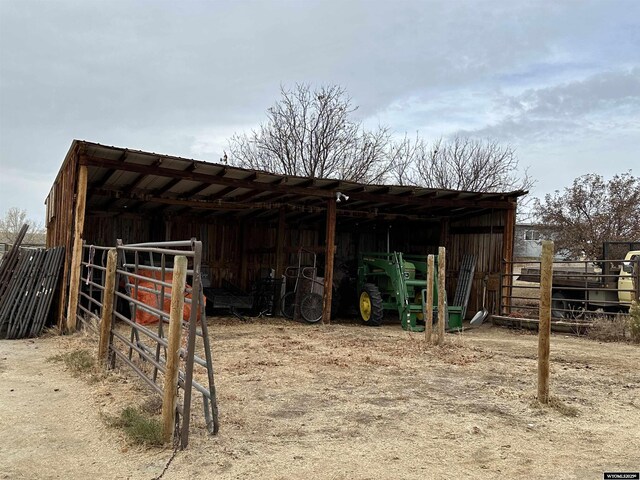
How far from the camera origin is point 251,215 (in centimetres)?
1484

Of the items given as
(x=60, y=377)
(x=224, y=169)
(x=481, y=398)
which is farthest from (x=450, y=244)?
(x=60, y=377)

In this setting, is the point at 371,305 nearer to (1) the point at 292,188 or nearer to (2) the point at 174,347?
(1) the point at 292,188

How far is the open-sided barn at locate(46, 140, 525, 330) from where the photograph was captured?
961 centimetres

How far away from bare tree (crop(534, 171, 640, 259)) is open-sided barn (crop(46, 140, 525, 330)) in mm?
7334

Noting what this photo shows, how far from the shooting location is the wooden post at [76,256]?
9078mm

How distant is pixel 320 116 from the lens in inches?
1030

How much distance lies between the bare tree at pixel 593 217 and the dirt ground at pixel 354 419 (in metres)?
13.2

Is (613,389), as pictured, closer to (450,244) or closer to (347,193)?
(347,193)

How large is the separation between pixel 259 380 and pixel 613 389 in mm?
3948

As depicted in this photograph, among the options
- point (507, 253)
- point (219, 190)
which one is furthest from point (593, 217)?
point (219, 190)

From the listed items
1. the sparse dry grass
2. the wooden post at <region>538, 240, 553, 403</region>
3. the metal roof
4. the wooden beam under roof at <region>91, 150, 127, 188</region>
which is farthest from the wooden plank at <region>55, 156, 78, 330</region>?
the wooden post at <region>538, 240, 553, 403</region>

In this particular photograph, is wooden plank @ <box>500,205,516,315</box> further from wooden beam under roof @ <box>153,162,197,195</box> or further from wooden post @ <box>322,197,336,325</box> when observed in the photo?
wooden beam under roof @ <box>153,162,197,195</box>

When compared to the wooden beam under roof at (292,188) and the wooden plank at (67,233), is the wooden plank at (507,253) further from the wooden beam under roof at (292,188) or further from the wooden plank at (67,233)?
the wooden plank at (67,233)

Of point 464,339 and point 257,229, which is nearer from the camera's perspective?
point 464,339
